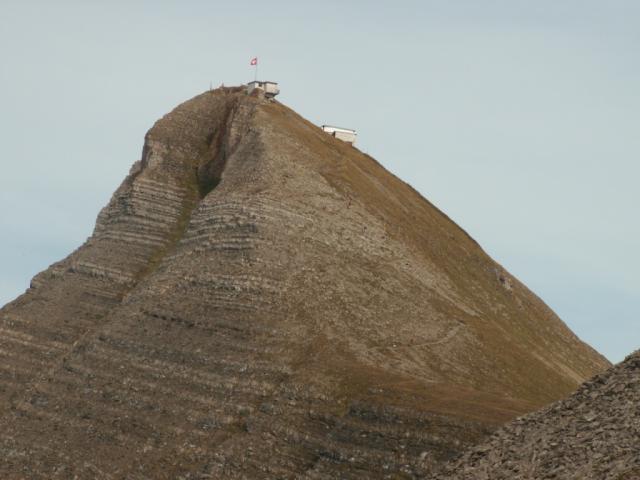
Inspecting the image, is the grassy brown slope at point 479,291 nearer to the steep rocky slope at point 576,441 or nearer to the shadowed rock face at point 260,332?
the shadowed rock face at point 260,332

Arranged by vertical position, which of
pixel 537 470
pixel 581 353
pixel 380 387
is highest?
pixel 581 353

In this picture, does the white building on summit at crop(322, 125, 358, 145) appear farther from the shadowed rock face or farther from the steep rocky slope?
the steep rocky slope

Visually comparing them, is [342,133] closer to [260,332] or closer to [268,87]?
[268,87]

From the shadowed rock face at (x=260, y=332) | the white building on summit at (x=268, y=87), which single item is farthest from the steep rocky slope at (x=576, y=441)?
the white building on summit at (x=268, y=87)

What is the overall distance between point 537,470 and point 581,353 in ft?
294

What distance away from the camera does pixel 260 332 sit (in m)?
107

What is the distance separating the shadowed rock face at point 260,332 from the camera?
9394 cm

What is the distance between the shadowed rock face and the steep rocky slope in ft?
45.5

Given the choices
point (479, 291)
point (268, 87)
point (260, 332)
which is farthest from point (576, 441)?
point (268, 87)

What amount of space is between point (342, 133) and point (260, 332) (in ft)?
212

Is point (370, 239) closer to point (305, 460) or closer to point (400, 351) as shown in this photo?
point (400, 351)

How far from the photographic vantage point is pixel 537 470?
206 ft

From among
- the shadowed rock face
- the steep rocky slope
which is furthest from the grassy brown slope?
the steep rocky slope

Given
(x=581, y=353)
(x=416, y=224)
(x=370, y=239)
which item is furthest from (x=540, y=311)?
(x=370, y=239)
